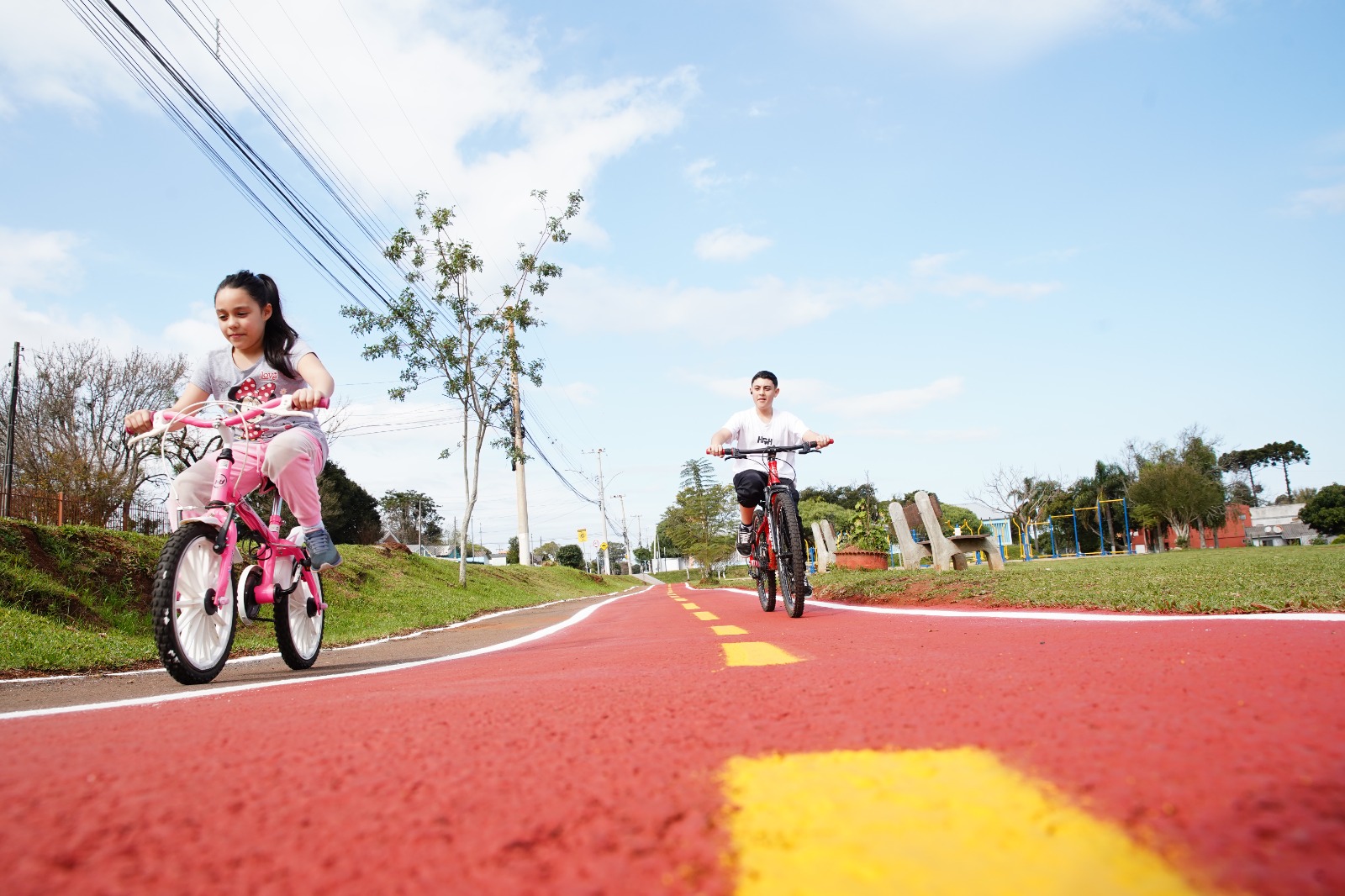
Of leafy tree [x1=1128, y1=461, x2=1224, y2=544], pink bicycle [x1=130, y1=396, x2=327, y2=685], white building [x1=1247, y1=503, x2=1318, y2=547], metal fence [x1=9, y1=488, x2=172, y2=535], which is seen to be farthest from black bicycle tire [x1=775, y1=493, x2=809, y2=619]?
white building [x1=1247, y1=503, x2=1318, y2=547]

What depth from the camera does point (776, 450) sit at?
6930 mm

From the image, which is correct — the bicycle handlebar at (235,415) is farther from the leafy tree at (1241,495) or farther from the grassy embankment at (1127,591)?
the leafy tree at (1241,495)

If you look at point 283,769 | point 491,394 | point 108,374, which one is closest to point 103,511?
point 491,394

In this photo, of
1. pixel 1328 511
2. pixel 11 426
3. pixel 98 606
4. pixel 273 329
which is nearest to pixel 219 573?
pixel 273 329

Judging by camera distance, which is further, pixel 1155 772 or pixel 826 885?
pixel 1155 772

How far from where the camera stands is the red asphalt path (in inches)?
32.9

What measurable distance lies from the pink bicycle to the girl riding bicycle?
7cm

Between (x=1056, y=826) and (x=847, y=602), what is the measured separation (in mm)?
7359

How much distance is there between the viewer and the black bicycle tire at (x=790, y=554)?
6301mm

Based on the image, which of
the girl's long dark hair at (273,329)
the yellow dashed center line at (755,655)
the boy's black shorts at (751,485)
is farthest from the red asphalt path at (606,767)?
the boy's black shorts at (751,485)

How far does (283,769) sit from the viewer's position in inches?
50.6

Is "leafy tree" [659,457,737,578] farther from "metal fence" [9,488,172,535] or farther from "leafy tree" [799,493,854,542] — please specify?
"metal fence" [9,488,172,535]

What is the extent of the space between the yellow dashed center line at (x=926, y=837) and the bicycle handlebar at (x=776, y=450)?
580 cm

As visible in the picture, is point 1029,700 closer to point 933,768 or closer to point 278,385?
point 933,768
